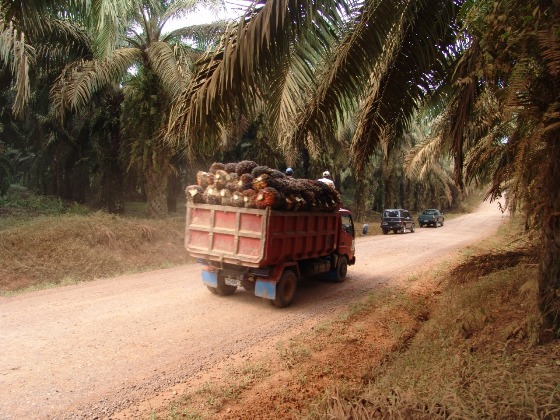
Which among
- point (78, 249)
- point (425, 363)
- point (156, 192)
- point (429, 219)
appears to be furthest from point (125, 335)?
point (429, 219)

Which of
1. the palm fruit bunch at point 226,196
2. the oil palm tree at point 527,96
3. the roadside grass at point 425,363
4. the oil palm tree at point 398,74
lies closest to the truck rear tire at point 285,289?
the roadside grass at point 425,363

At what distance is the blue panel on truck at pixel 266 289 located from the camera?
7.64 meters

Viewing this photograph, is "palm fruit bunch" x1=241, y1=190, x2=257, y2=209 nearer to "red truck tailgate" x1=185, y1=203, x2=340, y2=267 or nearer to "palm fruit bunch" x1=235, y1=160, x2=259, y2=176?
"red truck tailgate" x1=185, y1=203, x2=340, y2=267

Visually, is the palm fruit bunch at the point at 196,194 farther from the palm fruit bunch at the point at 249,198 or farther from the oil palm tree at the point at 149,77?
the oil palm tree at the point at 149,77

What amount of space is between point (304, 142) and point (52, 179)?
24362mm

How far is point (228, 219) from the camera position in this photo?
778 centimetres

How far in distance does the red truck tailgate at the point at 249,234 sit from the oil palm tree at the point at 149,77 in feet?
21.0

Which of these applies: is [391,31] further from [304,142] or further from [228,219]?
[228,219]

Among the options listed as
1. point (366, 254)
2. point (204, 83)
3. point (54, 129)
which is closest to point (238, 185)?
point (204, 83)

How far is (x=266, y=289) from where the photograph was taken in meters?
7.69

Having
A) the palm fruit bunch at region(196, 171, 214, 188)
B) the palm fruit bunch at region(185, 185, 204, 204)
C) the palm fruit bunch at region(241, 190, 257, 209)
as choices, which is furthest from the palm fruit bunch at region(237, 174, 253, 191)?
the palm fruit bunch at region(185, 185, 204, 204)

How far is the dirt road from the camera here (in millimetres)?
4398

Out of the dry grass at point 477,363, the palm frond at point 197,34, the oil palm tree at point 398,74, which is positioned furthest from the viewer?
the palm frond at point 197,34

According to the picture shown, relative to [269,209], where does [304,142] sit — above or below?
above
